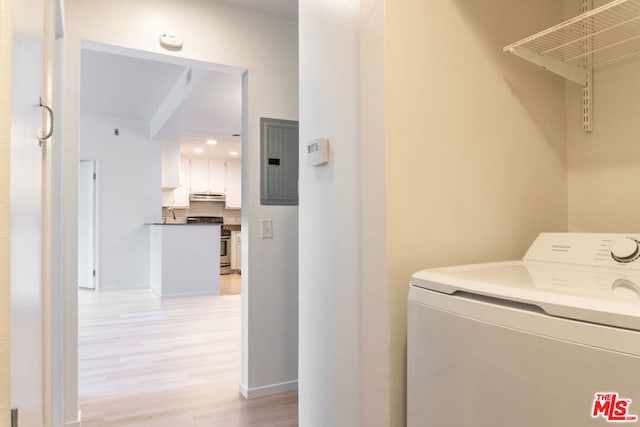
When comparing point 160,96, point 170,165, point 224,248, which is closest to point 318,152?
point 160,96

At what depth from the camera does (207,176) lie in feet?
26.4

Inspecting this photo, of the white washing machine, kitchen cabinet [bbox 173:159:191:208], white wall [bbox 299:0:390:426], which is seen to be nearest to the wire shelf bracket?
white wall [bbox 299:0:390:426]

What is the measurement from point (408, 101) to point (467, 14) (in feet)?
1.27

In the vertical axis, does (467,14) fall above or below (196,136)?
below

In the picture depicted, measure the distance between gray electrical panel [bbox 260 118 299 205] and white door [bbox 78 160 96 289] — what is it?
4.29 meters

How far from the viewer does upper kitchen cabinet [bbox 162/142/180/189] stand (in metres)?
6.50

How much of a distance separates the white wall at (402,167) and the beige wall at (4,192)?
2.71 ft

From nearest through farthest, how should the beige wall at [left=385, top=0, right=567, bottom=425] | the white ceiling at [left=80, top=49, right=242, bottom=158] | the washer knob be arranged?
the washer knob < the beige wall at [left=385, top=0, right=567, bottom=425] < the white ceiling at [left=80, top=49, right=242, bottom=158]

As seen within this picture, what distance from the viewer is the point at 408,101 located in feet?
3.76

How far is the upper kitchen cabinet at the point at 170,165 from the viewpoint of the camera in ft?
21.3

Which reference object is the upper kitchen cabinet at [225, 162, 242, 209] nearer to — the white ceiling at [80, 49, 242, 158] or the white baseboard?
the white ceiling at [80, 49, 242, 158]

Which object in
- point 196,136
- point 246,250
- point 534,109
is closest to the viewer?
point 534,109

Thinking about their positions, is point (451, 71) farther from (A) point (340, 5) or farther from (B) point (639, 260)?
(B) point (639, 260)

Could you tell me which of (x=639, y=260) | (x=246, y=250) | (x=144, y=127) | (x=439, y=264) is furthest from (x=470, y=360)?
(x=144, y=127)
